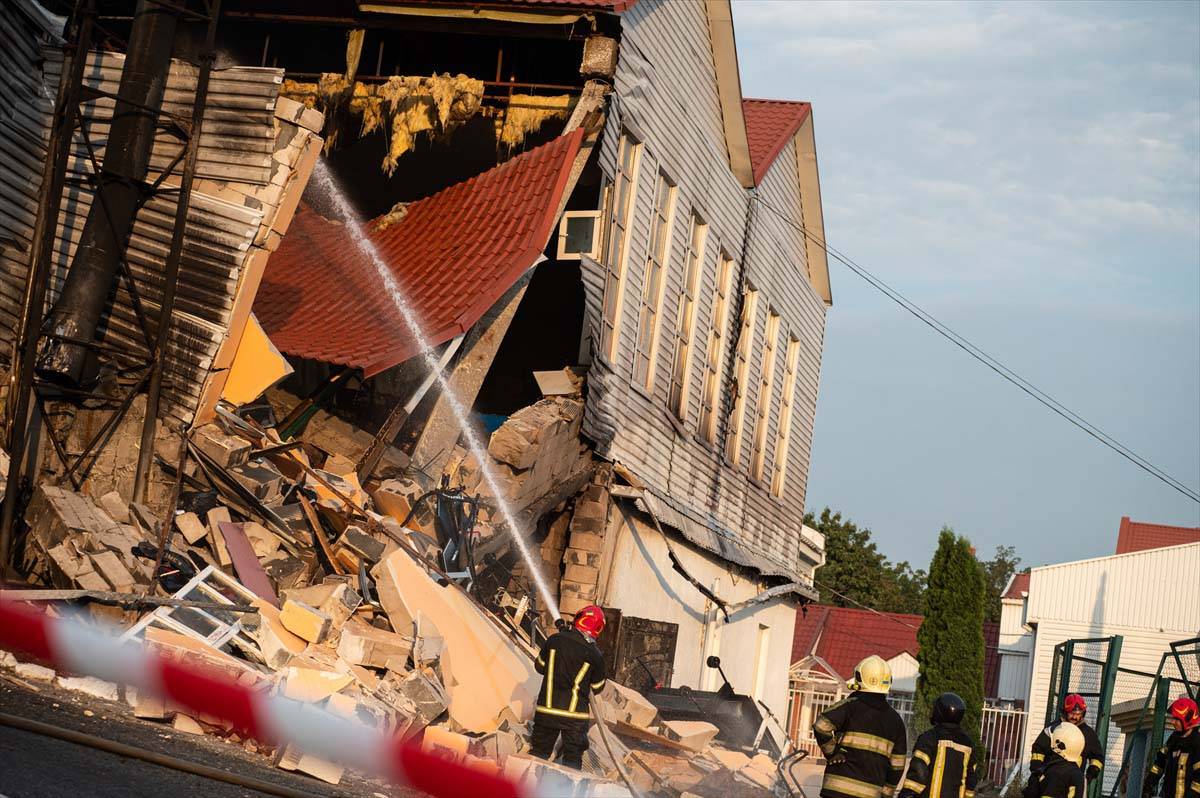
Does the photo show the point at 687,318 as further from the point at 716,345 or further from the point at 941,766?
the point at 941,766

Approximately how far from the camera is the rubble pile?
32.0 ft

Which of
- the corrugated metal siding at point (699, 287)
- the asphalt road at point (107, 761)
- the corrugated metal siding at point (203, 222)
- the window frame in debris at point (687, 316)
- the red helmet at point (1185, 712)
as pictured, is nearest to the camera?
the asphalt road at point (107, 761)

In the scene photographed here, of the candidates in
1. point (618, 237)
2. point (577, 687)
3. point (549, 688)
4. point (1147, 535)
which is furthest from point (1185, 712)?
point (1147, 535)

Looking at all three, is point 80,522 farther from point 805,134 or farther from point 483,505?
point 805,134

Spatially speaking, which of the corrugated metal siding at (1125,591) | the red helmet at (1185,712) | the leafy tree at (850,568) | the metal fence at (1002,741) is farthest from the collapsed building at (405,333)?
the leafy tree at (850,568)

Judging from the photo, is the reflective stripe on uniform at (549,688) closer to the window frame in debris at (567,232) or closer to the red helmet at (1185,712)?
the red helmet at (1185,712)

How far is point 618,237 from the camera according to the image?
17.2 meters

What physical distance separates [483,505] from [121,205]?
4608 mm

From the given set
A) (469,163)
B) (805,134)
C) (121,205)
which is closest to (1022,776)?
(805,134)

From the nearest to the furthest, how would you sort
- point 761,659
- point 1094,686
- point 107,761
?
point 107,761 < point 1094,686 < point 761,659

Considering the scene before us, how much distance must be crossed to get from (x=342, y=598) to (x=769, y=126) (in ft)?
51.1

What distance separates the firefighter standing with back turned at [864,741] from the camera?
27.5ft

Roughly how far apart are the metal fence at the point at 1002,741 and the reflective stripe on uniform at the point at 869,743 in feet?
64.2

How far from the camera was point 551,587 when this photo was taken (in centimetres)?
1681
